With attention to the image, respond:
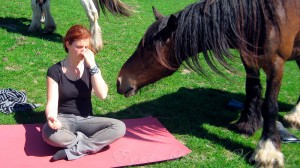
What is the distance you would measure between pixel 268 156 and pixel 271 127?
0.29 meters

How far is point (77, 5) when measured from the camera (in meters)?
11.7

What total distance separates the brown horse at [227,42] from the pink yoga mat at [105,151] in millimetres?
559

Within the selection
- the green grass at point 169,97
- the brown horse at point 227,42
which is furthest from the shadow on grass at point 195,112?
the brown horse at point 227,42

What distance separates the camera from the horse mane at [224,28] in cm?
345

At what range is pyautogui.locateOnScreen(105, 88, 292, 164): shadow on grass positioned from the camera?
428cm

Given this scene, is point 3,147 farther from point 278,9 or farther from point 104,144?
point 278,9

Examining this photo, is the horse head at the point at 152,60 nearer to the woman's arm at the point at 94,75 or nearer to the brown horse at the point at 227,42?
the brown horse at the point at 227,42

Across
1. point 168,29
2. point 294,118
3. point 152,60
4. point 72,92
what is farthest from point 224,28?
point 294,118

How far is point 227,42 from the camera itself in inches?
137

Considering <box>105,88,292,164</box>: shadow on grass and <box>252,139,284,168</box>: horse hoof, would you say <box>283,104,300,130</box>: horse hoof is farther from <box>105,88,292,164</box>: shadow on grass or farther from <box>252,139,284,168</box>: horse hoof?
<box>252,139,284,168</box>: horse hoof

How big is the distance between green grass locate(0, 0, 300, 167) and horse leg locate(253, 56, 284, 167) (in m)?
0.21

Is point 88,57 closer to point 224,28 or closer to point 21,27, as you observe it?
point 224,28

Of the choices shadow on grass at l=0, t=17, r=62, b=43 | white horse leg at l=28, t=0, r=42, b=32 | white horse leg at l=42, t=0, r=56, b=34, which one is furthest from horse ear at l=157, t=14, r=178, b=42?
white horse leg at l=28, t=0, r=42, b=32

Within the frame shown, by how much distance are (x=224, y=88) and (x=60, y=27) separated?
415cm
